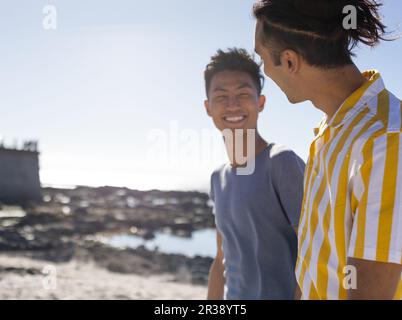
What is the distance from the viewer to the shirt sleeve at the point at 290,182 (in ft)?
7.23

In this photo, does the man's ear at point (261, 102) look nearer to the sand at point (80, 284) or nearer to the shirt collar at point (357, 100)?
the shirt collar at point (357, 100)

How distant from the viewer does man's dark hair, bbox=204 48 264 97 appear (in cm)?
287

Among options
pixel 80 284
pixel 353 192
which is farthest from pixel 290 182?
pixel 80 284

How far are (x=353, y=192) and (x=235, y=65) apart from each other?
1.80 metres

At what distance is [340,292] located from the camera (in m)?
1.40

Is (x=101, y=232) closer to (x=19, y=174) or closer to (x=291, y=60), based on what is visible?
(x=19, y=174)

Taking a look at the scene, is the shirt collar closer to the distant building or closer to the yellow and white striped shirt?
the yellow and white striped shirt

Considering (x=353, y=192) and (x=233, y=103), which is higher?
(x=233, y=103)

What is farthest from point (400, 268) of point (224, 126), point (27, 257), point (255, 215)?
point (27, 257)

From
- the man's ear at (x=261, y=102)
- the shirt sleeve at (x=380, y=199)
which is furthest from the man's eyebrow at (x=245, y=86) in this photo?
the shirt sleeve at (x=380, y=199)

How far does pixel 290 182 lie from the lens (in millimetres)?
2225

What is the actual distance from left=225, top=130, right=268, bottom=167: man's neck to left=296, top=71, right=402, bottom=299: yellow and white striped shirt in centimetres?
92

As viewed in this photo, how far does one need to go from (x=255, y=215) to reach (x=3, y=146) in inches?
1287

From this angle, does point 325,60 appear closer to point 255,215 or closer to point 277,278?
point 255,215
